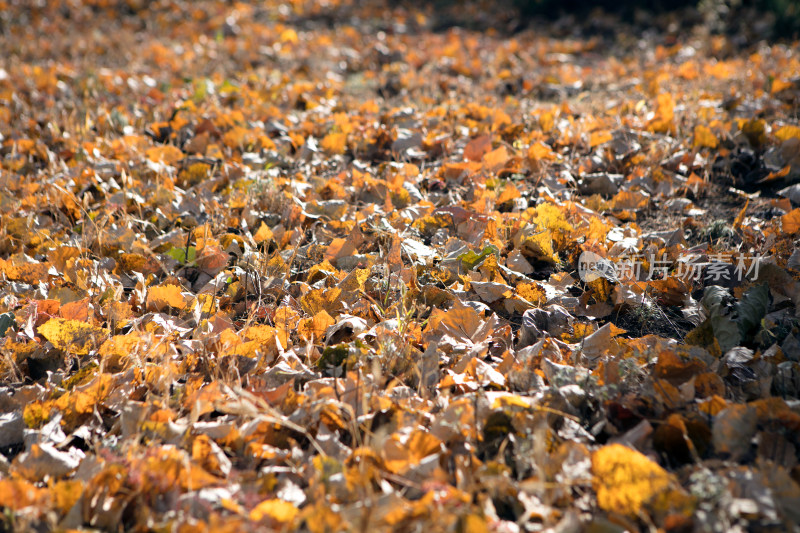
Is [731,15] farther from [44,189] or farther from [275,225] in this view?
[44,189]

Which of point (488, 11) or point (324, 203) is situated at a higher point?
point (488, 11)

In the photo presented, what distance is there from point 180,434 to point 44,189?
6.81 ft

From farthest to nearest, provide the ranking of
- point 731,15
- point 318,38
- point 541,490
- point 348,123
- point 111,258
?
1. point 318,38
2. point 731,15
3. point 348,123
4. point 111,258
5. point 541,490

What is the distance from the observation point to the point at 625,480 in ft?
4.01

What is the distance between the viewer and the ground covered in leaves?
1273 millimetres

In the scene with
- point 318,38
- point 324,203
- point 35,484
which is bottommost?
point 35,484

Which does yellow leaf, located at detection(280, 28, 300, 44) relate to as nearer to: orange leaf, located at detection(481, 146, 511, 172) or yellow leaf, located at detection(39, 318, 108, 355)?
Answer: orange leaf, located at detection(481, 146, 511, 172)

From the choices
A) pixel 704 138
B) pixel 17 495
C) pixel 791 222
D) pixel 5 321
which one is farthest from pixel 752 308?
pixel 5 321

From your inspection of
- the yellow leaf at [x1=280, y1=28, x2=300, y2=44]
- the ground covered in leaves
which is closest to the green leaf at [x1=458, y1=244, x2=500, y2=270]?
the ground covered in leaves

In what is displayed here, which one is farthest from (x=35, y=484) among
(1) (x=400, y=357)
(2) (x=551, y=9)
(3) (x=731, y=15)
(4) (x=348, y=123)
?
(2) (x=551, y=9)

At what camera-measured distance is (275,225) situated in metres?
2.65

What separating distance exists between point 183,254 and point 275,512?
141cm

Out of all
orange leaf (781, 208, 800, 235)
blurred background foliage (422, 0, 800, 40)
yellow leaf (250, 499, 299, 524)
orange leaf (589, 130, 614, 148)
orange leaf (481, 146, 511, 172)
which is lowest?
yellow leaf (250, 499, 299, 524)

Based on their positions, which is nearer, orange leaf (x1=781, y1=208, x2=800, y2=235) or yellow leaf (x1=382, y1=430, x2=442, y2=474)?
yellow leaf (x1=382, y1=430, x2=442, y2=474)
